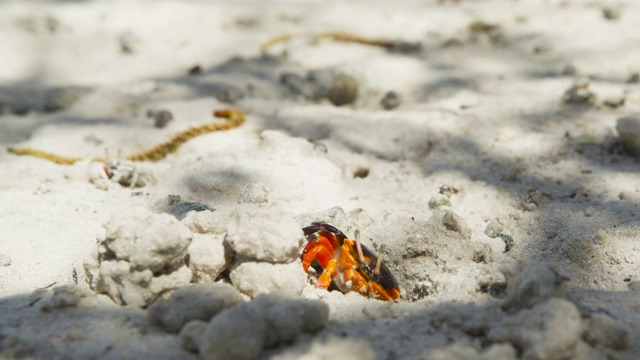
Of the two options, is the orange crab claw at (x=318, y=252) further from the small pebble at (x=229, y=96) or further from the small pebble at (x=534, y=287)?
the small pebble at (x=229, y=96)

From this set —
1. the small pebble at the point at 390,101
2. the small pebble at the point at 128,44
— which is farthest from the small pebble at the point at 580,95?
the small pebble at the point at 128,44

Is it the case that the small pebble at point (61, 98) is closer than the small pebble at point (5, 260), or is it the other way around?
the small pebble at point (5, 260)

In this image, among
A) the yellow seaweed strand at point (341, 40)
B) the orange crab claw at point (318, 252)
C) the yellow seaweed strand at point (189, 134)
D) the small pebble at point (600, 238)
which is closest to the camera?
the orange crab claw at point (318, 252)

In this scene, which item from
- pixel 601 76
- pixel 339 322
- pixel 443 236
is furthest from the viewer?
pixel 601 76

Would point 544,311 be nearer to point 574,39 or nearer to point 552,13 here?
point 574,39

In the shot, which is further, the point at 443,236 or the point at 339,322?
the point at 443,236

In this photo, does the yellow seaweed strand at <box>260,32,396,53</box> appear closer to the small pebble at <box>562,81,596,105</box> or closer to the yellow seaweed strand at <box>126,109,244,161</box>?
the yellow seaweed strand at <box>126,109,244,161</box>

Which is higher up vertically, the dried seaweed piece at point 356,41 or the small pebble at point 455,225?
the dried seaweed piece at point 356,41

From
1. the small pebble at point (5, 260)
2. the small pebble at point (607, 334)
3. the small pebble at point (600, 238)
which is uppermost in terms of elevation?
the small pebble at point (607, 334)

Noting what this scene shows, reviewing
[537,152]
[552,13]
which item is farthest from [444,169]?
[552,13]
